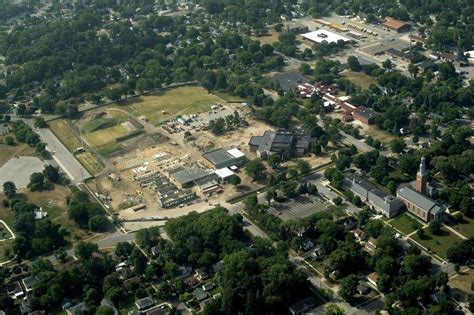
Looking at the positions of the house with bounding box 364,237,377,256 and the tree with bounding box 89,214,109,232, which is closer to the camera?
the house with bounding box 364,237,377,256

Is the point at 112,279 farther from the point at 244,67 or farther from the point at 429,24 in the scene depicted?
the point at 429,24

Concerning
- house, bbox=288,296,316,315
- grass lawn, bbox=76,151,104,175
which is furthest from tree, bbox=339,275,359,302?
grass lawn, bbox=76,151,104,175

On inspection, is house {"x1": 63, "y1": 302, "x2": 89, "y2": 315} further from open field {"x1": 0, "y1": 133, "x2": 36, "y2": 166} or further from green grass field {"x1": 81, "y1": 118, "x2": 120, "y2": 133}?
green grass field {"x1": 81, "y1": 118, "x2": 120, "y2": 133}

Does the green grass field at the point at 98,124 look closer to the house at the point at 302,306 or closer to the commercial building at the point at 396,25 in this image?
the house at the point at 302,306

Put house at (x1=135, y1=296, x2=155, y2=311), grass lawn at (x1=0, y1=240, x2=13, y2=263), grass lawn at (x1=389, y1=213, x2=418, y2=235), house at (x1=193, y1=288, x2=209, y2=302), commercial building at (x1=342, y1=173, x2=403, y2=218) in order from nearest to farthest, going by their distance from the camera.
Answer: house at (x1=135, y1=296, x2=155, y2=311) → house at (x1=193, y1=288, x2=209, y2=302) → grass lawn at (x1=0, y1=240, x2=13, y2=263) → grass lawn at (x1=389, y1=213, x2=418, y2=235) → commercial building at (x1=342, y1=173, x2=403, y2=218)

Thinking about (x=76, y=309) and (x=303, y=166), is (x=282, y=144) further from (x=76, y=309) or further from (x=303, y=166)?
(x=76, y=309)

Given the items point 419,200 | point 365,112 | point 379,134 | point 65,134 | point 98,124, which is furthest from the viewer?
point 98,124

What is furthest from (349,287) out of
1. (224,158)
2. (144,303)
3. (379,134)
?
(379,134)
